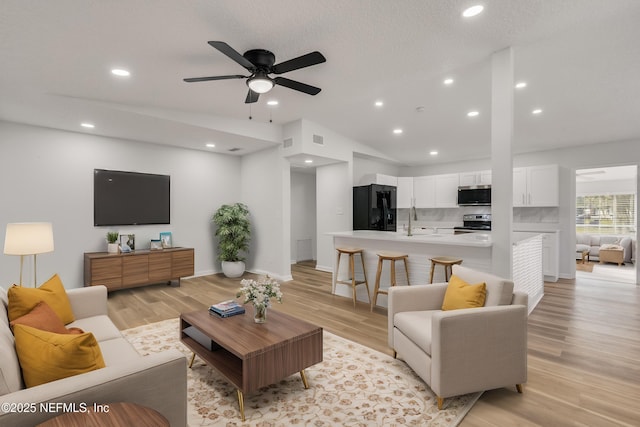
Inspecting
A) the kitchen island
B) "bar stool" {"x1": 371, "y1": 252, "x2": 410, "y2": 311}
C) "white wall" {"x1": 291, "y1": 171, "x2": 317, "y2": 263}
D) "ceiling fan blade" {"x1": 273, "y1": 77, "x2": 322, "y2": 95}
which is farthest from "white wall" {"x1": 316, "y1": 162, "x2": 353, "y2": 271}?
"ceiling fan blade" {"x1": 273, "y1": 77, "x2": 322, "y2": 95}

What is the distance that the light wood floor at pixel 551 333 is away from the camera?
204 cm

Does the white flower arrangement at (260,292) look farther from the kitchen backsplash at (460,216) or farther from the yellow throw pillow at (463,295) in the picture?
the kitchen backsplash at (460,216)

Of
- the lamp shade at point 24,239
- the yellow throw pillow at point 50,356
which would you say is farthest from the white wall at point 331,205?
the yellow throw pillow at point 50,356

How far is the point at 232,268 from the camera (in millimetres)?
6031

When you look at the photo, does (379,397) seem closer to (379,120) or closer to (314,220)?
→ (379,120)

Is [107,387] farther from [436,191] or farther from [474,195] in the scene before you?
[436,191]

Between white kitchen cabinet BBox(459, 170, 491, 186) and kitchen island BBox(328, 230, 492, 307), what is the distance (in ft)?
9.70

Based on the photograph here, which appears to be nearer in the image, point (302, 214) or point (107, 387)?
point (107, 387)

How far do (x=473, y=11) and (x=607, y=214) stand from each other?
10.1 meters

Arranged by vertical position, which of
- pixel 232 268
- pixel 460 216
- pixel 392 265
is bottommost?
pixel 232 268

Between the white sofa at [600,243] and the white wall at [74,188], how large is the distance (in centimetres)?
946

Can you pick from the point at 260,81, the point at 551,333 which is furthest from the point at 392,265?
the point at 260,81

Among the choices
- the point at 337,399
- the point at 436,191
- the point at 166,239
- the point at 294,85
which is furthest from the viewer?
the point at 436,191

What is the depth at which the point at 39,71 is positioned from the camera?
3.14 metres
